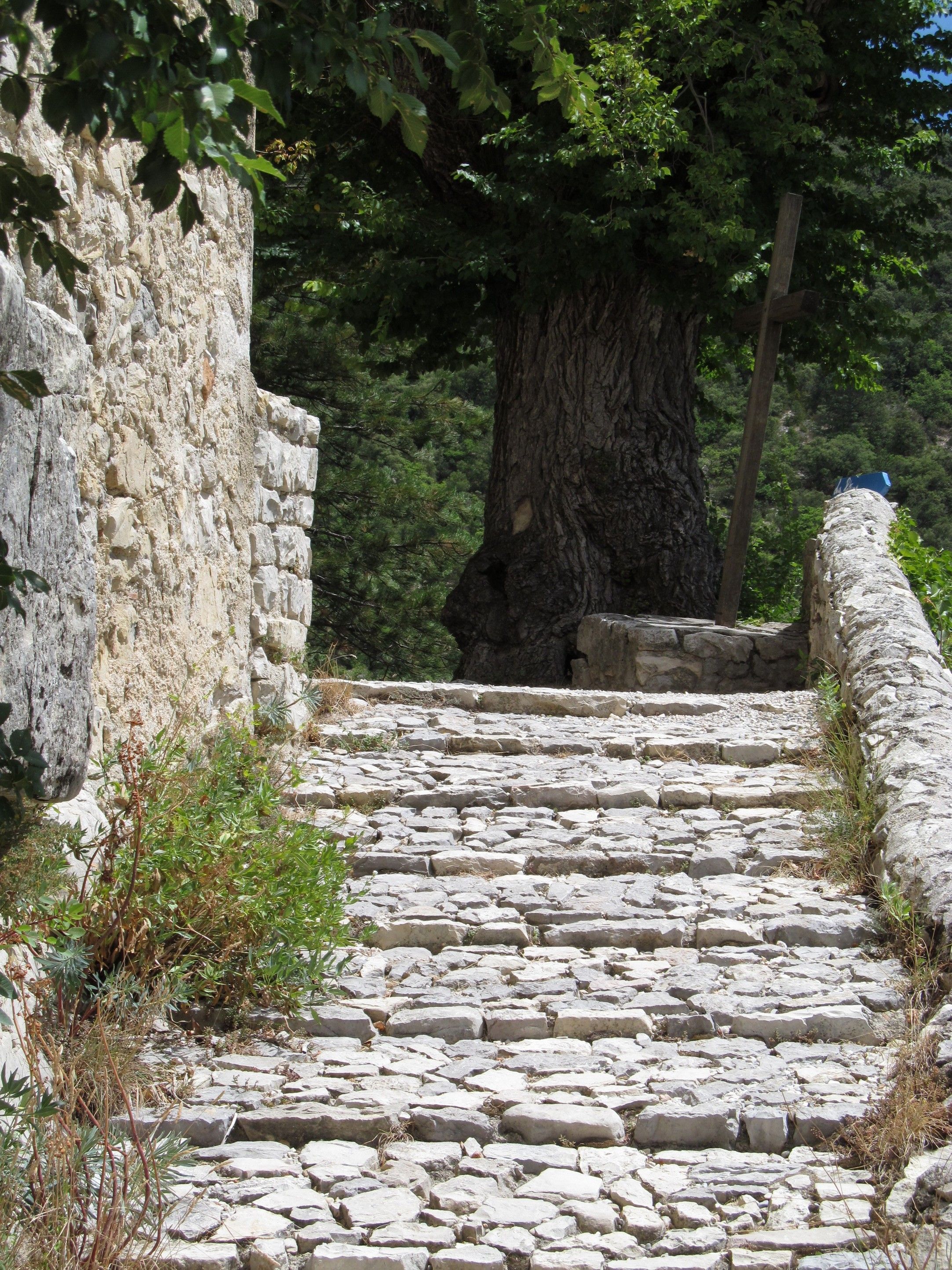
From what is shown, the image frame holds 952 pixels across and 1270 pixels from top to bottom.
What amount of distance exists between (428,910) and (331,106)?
360 inches

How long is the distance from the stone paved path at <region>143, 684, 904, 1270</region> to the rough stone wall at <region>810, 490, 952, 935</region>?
0.96 feet

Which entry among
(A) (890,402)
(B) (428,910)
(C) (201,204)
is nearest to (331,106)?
(C) (201,204)

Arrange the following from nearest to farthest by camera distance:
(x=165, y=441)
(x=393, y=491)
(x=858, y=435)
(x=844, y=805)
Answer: (x=165, y=441), (x=844, y=805), (x=393, y=491), (x=858, y=435)

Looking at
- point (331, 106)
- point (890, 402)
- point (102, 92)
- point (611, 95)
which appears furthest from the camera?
point (890, 402)

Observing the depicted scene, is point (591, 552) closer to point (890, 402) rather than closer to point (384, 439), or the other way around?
point (384, 439)

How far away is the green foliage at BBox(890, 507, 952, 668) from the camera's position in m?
7.01

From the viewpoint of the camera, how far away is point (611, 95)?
337 inches

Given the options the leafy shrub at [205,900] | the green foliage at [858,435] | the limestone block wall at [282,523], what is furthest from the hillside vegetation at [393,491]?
the leafy shrub at [205,900]

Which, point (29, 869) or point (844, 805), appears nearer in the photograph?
point (29, 869)

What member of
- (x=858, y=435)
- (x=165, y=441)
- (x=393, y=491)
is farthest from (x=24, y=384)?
(x=858, y=435)

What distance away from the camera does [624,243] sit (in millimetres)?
8977

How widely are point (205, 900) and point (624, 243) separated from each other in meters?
6.92

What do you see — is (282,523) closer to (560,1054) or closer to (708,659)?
(708,659)

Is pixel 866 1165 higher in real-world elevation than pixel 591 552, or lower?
lower
